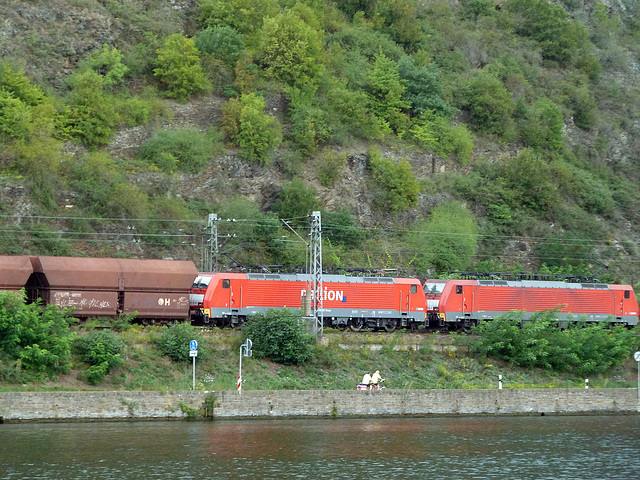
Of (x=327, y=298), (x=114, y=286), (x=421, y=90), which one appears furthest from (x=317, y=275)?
(x=421, y=90)

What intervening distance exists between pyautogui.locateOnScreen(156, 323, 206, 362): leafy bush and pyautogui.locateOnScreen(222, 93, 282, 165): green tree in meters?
27.8

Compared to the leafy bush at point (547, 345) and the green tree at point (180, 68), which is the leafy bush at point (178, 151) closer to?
the green tree at point (180, 68)

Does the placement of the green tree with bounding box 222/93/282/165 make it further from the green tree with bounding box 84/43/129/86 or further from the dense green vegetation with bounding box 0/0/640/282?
the green tree with bounding box 84/43/129/86

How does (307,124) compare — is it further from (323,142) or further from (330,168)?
(330,168)

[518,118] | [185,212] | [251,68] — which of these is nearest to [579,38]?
[518,118]

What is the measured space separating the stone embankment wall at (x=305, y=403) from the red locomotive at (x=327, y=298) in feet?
36.5

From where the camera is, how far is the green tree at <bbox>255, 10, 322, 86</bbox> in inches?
3086

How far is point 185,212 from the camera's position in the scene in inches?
2608

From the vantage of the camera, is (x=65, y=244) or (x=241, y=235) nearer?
(x=65, y=244)

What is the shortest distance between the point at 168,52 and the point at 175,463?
5092 cm

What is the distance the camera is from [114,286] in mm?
47312

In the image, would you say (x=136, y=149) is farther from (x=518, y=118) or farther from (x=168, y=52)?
(x=518, y=118)

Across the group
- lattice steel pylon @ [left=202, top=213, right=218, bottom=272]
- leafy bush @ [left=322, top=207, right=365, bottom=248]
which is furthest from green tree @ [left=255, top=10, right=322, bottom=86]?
lattice steel pylon @ [left=202, top=213, right=218, bottom=272]

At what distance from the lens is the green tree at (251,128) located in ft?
236
